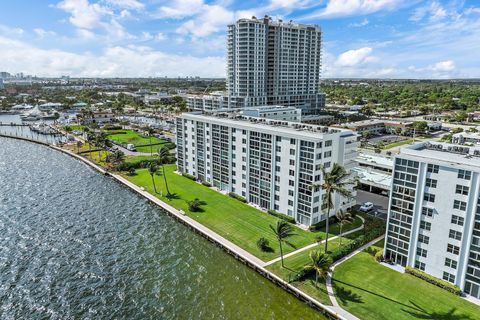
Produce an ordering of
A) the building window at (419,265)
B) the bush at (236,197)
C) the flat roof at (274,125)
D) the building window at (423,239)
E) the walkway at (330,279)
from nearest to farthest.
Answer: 1. the walkway at (330,279)
2. the building window at (423,239)
3. the building window at (419,265)
4. the flat roof at (274,125)
5. the bush at (236,197)

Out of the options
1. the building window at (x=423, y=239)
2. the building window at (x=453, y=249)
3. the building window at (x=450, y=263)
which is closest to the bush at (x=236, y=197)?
the building window at (x=423, y=239)

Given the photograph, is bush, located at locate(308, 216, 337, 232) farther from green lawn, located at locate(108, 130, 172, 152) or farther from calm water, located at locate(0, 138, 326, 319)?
green lawn, located at locate(108, 130, 172, 152)

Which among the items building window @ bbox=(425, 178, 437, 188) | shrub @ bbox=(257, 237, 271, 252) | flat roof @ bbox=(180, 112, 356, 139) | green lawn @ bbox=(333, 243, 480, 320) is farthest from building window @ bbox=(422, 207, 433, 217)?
shrub @ bbox=(257, 237, 271, 252)

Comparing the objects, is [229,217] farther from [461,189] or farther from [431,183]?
[461,189]

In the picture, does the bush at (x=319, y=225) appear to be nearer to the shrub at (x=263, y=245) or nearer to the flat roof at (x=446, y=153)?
the shrub at (x=263, y=245)

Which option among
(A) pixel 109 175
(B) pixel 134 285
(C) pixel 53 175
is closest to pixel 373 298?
(B) pixel 134 285
